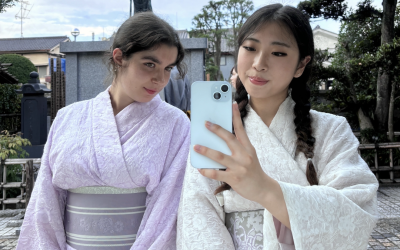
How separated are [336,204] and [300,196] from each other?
0.49 feet

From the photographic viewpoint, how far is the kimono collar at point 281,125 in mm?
1552

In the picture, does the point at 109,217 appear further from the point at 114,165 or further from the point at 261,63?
the point at 261,63

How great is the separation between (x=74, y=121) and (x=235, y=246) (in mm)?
1039

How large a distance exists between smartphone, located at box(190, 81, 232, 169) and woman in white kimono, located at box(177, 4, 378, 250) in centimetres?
18

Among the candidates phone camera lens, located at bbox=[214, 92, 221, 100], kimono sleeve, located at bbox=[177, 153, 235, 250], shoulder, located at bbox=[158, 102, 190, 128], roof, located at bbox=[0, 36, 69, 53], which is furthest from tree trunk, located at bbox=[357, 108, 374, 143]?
roof, located at bbox=[0, 36, 69, 53]

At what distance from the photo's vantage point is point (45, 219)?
6.19 ft

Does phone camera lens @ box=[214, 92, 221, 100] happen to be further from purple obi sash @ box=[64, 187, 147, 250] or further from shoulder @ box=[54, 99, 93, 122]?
shoulder @ box=[54, 99, 93, 122]

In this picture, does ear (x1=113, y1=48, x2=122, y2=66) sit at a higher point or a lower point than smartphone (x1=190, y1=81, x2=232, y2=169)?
higher

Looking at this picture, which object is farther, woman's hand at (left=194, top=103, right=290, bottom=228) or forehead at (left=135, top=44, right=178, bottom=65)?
forehead at (left=135, top=44, right=178, bottom=65)

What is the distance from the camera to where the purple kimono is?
1.77 metres

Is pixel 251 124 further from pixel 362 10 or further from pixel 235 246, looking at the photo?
pixel 362 10

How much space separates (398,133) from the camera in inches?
360

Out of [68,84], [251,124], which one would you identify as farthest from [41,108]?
[251,124]

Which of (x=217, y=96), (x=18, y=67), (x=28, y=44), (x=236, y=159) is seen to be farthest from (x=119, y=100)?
(x=28, y=44)
